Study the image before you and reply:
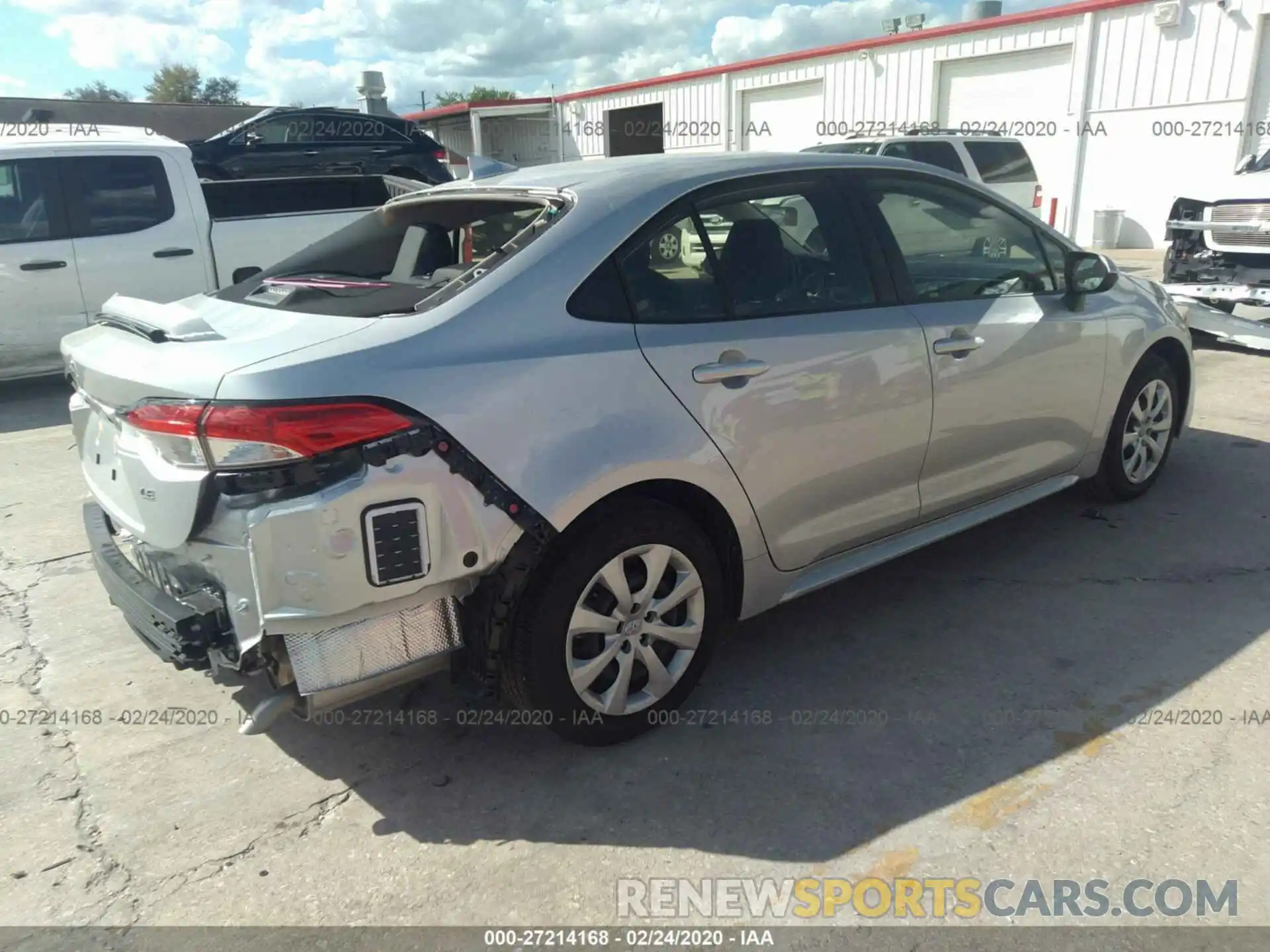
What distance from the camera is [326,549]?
7.45 feet

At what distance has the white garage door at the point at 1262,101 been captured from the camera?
14227mm

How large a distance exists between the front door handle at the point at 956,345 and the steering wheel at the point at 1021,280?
39cm

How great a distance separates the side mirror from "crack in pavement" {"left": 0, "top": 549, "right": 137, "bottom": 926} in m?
3.92

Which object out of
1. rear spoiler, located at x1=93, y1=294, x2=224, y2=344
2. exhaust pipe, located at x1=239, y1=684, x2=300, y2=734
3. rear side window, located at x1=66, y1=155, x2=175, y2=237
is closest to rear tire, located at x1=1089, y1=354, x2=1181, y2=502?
exhaust pipe, located at x1=239, y1=684, x2=300, y2=734

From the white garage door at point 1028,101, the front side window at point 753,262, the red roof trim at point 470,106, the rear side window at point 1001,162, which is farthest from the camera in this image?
the red roof trim at point 470,106

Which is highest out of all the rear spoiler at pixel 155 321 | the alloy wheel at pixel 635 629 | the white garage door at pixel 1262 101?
the white garage door at pixel 1262 101

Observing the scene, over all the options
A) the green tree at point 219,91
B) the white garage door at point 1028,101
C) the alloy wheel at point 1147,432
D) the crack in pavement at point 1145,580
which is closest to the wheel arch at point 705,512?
the crack in pavement at point 1145,580

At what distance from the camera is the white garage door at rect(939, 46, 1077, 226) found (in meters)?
16.8

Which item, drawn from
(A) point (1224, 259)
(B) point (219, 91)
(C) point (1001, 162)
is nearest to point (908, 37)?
(C) point (1001, 162)

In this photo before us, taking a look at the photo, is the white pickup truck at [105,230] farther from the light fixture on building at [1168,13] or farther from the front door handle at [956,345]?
the light fixture on building at [1168,13]

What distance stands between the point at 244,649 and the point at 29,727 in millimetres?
1256

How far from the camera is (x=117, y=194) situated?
23.5 ft

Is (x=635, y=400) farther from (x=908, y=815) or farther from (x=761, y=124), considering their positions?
(x=761, y=124)

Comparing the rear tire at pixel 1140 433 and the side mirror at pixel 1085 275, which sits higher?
the side mirror at pixel 1085 275
